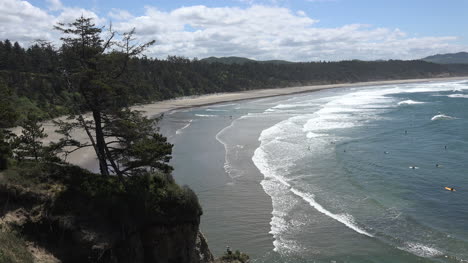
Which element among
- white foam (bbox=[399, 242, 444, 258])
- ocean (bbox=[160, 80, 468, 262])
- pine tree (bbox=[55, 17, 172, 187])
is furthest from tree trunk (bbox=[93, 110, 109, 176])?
white foam (bbox=[399, 242, 444, 258])

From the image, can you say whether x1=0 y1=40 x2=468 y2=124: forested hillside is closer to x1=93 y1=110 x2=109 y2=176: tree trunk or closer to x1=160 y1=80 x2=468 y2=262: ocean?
x1=93 y1=110 x2=109 y2=176: tree trunk

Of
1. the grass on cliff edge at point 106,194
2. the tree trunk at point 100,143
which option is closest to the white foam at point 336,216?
the grass on cliff edge at point 106,194

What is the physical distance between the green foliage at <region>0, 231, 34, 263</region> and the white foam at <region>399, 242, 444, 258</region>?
1307cm

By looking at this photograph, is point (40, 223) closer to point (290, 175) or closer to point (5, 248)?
point (5, 248)

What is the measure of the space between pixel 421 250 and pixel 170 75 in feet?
299

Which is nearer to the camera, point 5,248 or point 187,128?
point 5,248

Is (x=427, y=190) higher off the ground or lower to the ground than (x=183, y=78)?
lower

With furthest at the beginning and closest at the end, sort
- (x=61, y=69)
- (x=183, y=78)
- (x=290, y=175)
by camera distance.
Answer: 1. (x=183, y=78)
2. (x=290, y=175)
3. (x=61, y=69)

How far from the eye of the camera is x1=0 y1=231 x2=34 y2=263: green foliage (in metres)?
8.31

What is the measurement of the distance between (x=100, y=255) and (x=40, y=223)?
1761 millimetres

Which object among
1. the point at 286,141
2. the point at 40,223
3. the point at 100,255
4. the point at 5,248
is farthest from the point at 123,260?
the point at 286,141

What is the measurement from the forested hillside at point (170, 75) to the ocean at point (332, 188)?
689 cm

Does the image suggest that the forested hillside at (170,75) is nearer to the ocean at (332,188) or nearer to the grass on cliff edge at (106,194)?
the grass on cliff edge at (106,194)

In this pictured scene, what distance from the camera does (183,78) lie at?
354 ft
